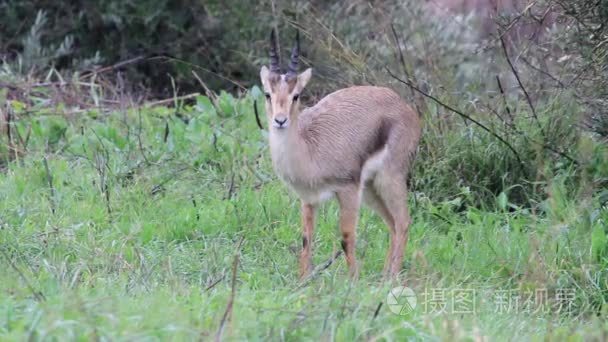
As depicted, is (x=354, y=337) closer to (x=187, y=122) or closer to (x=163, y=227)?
(x=163, y=227)

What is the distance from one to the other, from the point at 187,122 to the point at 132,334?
17.5 feet

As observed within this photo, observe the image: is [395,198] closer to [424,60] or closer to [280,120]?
[280,120]

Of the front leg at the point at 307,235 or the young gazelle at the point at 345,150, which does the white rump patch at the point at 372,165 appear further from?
the front leg at the point at 307,235

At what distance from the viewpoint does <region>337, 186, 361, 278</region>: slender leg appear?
6406mm

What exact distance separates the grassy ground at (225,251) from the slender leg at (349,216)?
111mm

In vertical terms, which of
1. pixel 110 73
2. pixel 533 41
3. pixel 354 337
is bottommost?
pixel 110 73

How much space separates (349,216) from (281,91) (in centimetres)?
87

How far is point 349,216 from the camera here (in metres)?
6.43

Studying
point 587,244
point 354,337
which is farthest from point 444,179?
point 354,337

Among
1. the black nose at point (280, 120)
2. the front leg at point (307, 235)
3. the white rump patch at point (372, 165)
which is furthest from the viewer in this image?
the white rump patch at point (372, 165)

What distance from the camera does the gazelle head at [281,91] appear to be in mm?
6102

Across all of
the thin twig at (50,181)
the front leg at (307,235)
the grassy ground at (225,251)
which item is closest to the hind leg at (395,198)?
the grassy ground at (225,251)

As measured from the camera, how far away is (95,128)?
8539mm

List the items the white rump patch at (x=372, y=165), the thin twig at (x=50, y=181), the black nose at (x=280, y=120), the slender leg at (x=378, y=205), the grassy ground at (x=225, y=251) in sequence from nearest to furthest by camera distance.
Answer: the grassy ground at (x=225, y=251) < the black nose at (x=280, y=120) < the white rump patch at (x=372, y=165) < the slender leg at (x=378, y=205) < the thin twig at (x=50, y=181)
